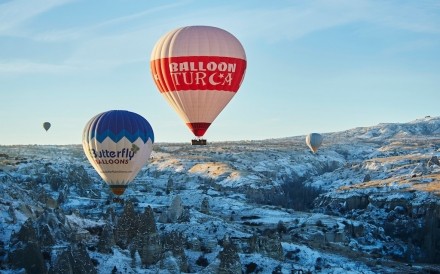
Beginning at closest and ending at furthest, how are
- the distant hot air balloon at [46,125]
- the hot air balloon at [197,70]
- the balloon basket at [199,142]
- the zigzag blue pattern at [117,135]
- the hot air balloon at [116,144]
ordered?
the balloon basket at [199,142] → the hot air balloon at [197,70] → the zigzag blue pattern at [117,135] → the hot air balloon at [116,144] → the distant hot air balloon at [46,125]

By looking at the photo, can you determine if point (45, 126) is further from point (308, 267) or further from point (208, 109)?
point (208, 109)

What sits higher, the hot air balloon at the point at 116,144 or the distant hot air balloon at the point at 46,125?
the distant hot air balloon at the point at 46,125

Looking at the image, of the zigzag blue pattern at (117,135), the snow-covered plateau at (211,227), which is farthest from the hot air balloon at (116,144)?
the snow-covered plateau at (211,227)

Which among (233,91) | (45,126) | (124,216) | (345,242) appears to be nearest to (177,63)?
(233,91)

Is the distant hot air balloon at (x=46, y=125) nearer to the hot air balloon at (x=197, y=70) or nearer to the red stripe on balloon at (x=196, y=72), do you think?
the hot air balloon at (x=197, y=70)

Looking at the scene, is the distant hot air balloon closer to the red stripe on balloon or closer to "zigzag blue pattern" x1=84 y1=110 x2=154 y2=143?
"zigzag blue pattern" x1=84 y1=110 x2=154 y2=143

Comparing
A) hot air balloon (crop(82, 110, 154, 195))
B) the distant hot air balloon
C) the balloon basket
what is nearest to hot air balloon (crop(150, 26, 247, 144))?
the balloon basket
